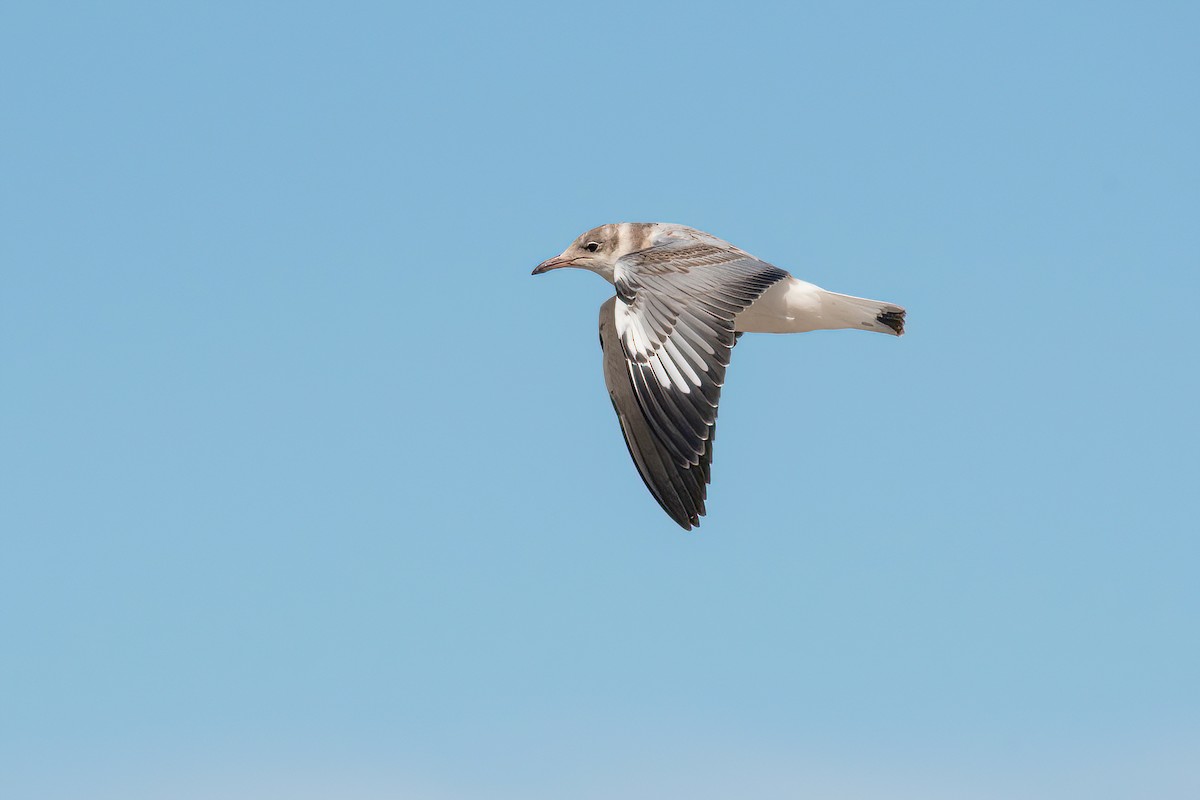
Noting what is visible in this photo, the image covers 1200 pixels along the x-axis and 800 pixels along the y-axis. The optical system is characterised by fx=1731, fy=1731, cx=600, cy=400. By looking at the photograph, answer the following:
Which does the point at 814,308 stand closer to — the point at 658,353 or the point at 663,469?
the point at 663,469

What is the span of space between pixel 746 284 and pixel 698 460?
162cm

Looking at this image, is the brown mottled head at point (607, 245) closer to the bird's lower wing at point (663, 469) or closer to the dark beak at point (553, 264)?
the dark beak at point (553, 264)

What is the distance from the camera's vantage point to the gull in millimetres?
14203

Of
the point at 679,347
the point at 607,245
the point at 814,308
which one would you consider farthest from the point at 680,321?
the point at 607,245

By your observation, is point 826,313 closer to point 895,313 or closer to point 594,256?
point 895,313

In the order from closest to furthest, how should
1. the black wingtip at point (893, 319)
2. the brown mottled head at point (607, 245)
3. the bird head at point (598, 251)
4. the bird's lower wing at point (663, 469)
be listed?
the bird's lower wing at point (663, 469), the black wingtip at point (893, 319), the brown mottled head at point (607, 245), the bird head at point (598, 251)

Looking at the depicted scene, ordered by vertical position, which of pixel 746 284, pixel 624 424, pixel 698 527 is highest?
pixel 746 284

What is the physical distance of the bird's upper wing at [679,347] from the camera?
14.2 meters

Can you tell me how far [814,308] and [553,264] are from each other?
2830mm

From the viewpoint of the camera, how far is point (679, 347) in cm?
1434

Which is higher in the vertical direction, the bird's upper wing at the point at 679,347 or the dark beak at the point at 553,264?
the dark beak at the point at 553,264

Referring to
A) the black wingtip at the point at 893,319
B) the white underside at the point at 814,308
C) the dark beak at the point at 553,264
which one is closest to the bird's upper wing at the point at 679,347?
the white underside at the point at 814,308

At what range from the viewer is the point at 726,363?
1410 cm

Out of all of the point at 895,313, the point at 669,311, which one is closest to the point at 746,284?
the point at 669,311
